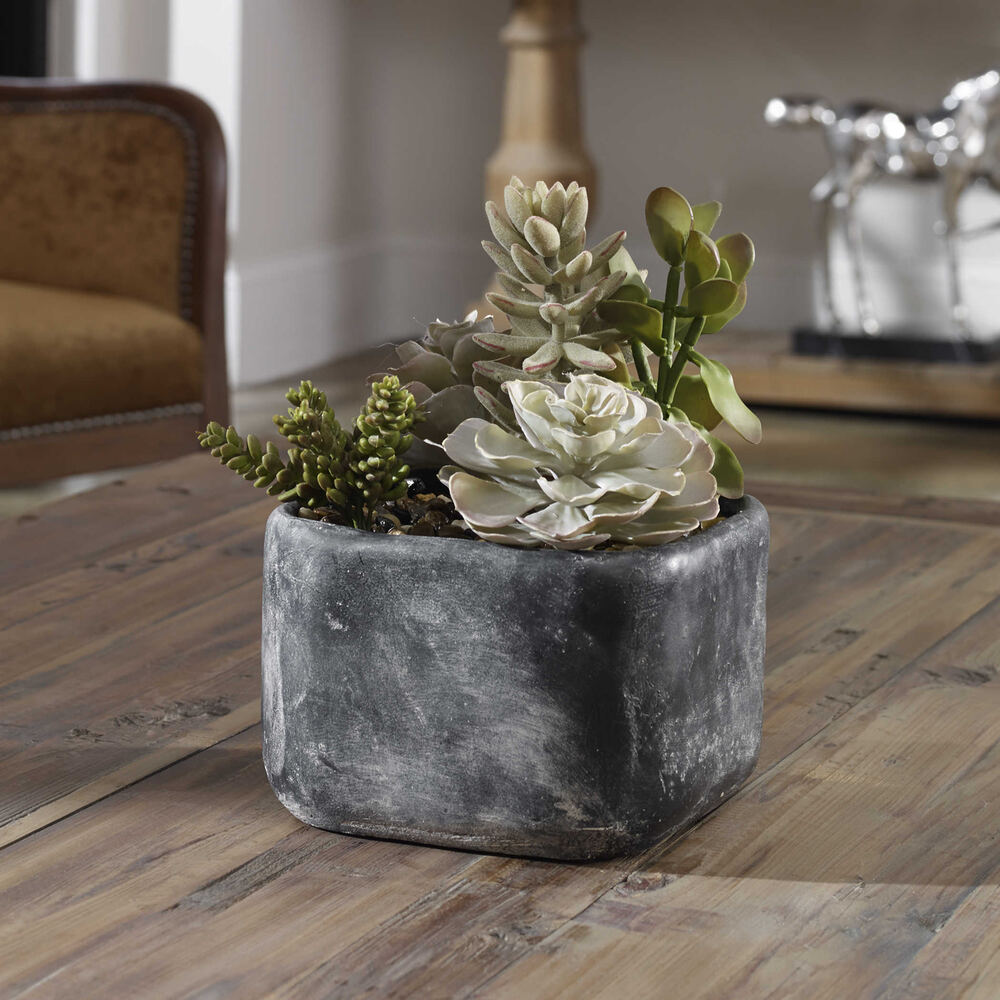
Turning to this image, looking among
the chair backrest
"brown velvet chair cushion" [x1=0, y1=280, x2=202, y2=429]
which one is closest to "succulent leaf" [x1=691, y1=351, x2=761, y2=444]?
"brown velvet chair cushion" [x1=0, y1=280, x2=202, y2=429]

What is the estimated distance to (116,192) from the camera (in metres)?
2.29

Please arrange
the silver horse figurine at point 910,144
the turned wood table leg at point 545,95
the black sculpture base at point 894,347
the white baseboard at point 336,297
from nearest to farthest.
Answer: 1. the silver horse figurine at point 910,144
2. the black sculpture base at point 894,347
3. the turned wood table leg at point 545,95
4. the white baseboard at point 336,297

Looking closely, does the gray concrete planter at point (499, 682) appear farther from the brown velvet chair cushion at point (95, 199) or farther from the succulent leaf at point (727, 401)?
the brown velvet chair cushion at point (95, 199)

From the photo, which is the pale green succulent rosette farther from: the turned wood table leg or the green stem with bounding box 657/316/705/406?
the turned wood table leg

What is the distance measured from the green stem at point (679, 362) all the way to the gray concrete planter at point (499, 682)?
0.18ft

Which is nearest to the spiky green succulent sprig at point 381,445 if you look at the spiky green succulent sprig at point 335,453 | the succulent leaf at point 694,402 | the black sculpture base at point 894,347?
the spiky green succulent sprig at point 335,453

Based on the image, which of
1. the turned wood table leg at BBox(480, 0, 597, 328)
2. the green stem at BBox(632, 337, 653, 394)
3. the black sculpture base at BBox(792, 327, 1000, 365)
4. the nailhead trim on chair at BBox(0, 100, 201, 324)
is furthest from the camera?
the turned wood table leg at BBox(480, 0, 597, 328)

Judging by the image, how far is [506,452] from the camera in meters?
0.54

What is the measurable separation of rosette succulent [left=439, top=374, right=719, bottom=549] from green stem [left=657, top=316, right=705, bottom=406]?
0.05 metres

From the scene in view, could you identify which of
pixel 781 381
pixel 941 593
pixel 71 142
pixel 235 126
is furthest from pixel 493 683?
pixel 235 126

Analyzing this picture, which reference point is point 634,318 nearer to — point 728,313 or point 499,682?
point 728,313

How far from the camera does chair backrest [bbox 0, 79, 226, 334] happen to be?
7.45ft

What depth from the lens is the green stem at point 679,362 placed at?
58 centimetres

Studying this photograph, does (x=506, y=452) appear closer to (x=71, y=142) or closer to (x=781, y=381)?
(x=71, y=142)
